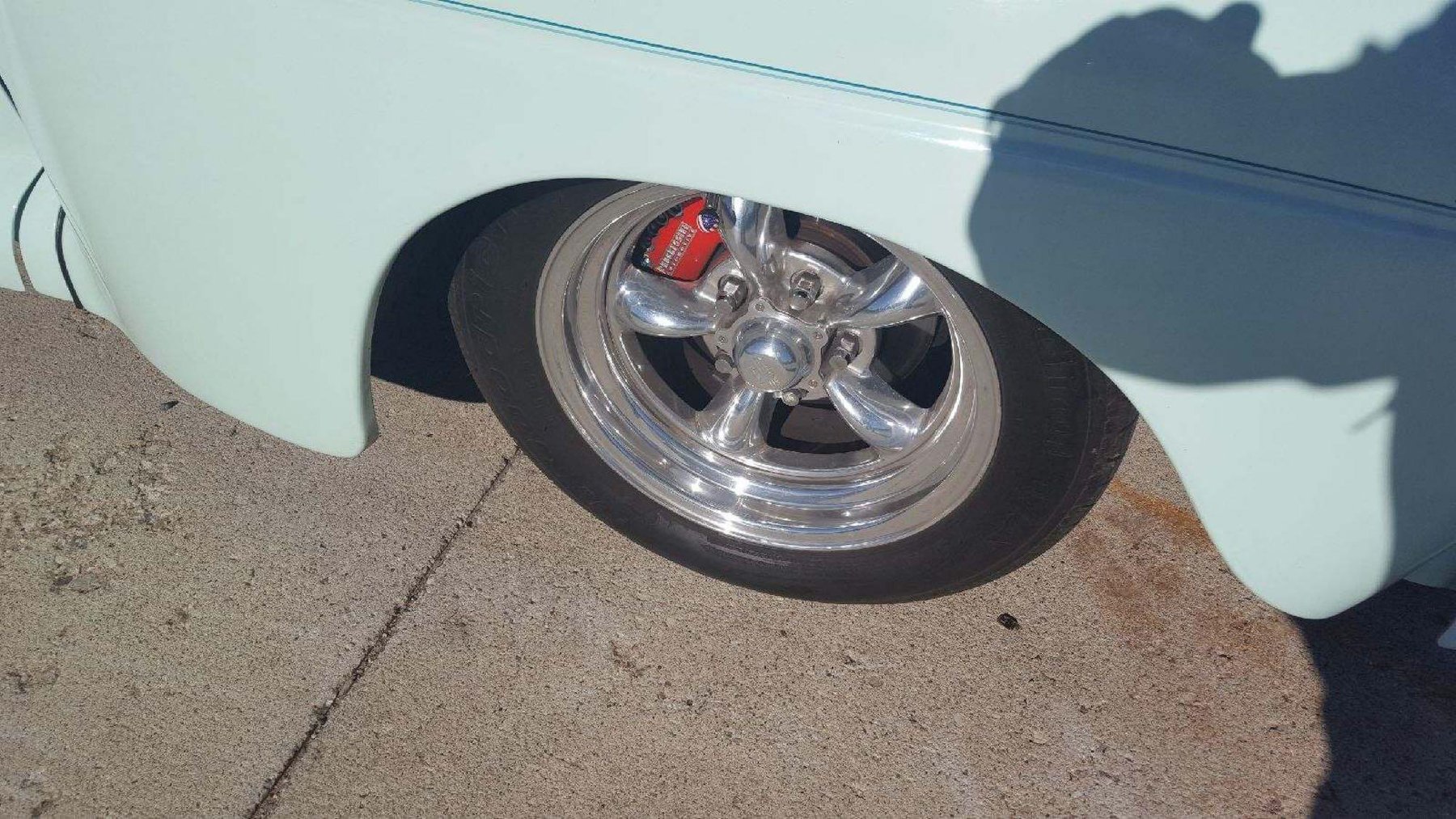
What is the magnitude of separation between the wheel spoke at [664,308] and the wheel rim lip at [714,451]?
1.8 inches

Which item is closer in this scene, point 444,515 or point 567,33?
point 567,33

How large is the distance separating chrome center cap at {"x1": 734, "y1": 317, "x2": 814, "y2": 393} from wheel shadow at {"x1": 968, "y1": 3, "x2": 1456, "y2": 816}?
0.65 meters

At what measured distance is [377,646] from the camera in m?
2.25

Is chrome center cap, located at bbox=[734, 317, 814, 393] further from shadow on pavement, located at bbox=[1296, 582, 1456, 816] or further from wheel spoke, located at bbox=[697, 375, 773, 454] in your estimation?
shadow on pavement, located at bbox=[1296, 582, 1456, 816]

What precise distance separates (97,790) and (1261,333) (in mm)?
2079

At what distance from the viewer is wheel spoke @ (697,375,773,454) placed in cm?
225

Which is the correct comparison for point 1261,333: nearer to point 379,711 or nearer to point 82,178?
point 379,711

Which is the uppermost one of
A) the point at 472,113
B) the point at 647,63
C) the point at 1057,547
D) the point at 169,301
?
the point at 647,63

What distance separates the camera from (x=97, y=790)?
2.01 metres

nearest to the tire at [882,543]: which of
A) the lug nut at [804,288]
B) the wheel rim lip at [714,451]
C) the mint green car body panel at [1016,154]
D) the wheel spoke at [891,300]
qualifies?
the wheel rim lip at [714,451]

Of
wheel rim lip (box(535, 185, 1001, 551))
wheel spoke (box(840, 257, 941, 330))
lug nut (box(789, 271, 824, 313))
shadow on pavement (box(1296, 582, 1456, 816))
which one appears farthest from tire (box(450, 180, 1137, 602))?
shadow on pavement (box(1296, 582, 1456, 816))

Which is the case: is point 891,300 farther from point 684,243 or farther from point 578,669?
point 578,669

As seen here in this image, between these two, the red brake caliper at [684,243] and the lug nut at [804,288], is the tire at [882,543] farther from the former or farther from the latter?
the lug nut at [804,288]

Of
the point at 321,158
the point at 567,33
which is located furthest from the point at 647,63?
the point at 321,158
